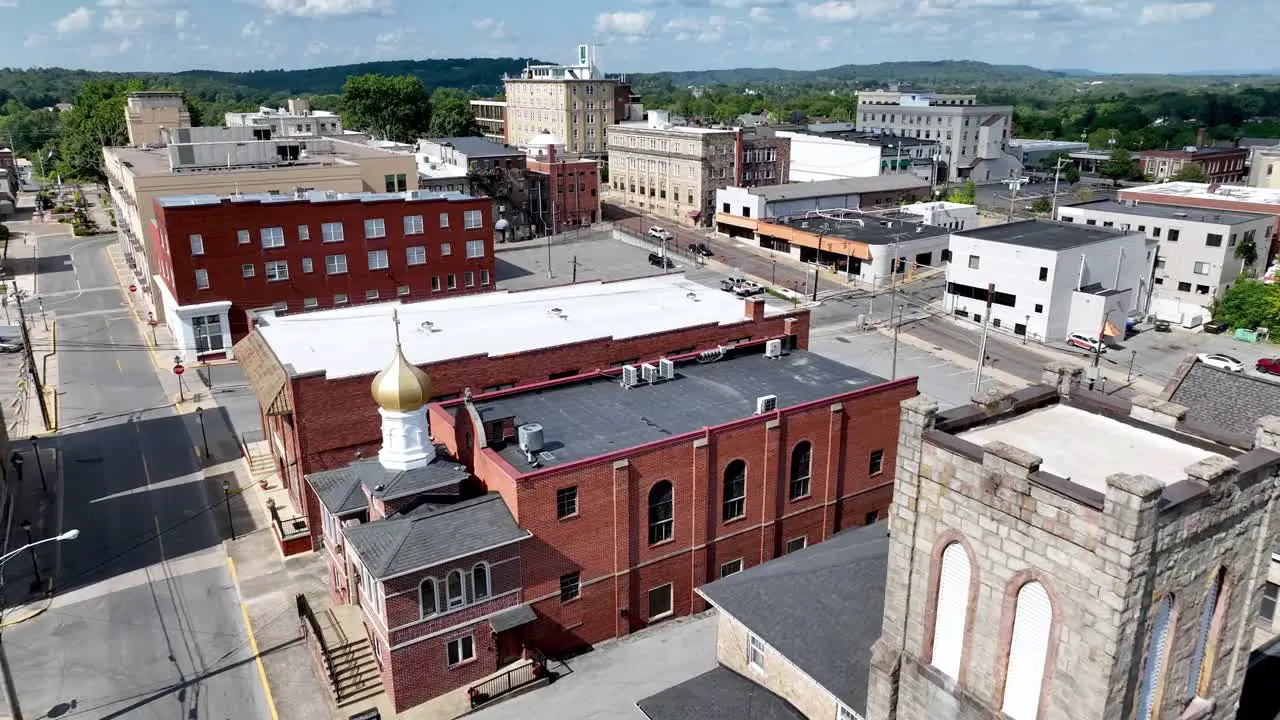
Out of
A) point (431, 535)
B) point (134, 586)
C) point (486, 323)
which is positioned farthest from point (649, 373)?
point (134, 586)

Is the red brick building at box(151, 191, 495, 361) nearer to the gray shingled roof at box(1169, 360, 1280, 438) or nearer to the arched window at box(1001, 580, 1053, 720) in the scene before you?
the gray shingled roof at box(1169, 360, 1280, 438)

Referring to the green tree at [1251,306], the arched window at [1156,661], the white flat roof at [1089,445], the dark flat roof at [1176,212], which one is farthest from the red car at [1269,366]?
the arched window at [1156,661]

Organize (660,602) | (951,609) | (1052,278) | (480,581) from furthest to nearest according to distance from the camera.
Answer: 1. (1052,278)
2. (660,602)
3. (480,581)
4. (951,609)

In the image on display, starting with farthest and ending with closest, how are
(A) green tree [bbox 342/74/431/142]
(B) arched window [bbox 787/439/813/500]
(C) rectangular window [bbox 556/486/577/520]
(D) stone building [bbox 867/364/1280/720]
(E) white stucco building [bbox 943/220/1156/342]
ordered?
(A) green tree [bbox 342/74/431/142] < (E) white stucco building [bbox 943/220/1156/342] < (B) arched window [bbox 787/439/813/500] < (C) rectangular window [bbox 556/486/577/520] < (D) stone building [bbox 867/364/1280/720]

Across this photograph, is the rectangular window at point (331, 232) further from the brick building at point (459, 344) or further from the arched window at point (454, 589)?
the arched window at point (454, 589)

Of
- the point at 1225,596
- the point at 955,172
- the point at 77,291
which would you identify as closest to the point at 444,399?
the point at 1225,596

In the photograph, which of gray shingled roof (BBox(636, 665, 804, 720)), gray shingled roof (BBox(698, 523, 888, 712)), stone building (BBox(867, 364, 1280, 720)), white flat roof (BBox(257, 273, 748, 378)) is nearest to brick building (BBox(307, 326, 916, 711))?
white flat roof (BBox(257, 273, 748, 378))

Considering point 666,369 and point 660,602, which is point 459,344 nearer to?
point 666,369
